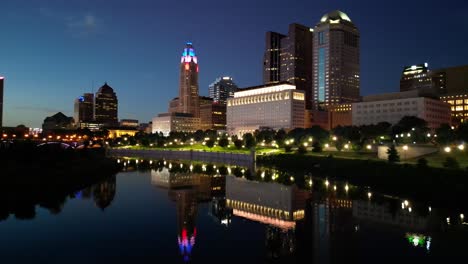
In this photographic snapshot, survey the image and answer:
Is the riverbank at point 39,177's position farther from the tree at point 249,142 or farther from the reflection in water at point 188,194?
the tree at point 249,142

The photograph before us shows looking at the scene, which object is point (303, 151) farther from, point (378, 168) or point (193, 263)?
point (193, 263)

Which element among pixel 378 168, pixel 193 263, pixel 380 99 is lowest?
pixel 193 263

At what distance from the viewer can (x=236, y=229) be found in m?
31.9

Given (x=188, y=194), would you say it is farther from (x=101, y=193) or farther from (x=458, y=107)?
(x=458, y=107)

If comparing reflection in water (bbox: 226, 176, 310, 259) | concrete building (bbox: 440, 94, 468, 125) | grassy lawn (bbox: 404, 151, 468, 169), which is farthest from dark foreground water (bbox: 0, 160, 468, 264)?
concrete building (bbox: 440, 94, 468, 125)

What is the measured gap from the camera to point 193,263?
2320cm

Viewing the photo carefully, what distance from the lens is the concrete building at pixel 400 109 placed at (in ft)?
478

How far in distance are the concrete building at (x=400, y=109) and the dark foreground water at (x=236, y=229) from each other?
112 meters

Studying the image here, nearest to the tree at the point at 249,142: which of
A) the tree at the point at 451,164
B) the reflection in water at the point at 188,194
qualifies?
the reflection in water at the point at 188,194

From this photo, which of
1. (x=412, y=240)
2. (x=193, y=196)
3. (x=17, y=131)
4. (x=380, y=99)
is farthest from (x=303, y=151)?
(x=17, y=131)

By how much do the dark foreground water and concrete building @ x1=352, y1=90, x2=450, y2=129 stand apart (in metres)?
112

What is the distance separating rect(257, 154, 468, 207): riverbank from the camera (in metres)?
43.4

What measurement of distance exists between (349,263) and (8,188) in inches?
1596

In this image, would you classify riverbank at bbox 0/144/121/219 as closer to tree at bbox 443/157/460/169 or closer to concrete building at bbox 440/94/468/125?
tree at bbox 443/157/460/169
